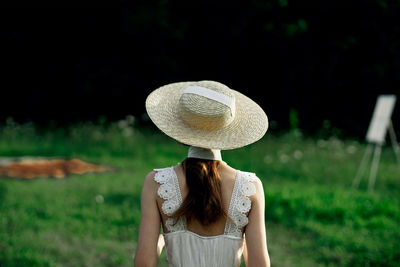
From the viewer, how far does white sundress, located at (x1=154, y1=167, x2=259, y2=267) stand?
2084mm

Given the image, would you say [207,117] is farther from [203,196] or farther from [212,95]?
[203,196]

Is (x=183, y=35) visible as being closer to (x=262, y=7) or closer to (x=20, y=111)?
(x=262, y=7)

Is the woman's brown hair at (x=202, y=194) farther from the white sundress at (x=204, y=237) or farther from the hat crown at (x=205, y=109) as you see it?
the hat crown at (x=205, y=109)

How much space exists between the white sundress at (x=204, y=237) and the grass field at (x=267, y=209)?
254cm

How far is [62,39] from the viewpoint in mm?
17047

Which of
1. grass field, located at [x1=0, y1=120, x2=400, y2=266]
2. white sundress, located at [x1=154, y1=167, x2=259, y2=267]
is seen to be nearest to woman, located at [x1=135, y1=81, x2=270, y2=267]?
white sundress, located at [x1=154, y1=167, x2=259, y2=267]

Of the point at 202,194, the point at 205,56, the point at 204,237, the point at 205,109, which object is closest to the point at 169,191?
the point at 202,194

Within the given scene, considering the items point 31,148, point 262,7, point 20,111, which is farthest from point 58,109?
point 262,7

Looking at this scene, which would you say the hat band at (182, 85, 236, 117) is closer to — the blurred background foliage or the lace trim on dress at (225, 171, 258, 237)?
the lace trim on dress at (225, 171, 258, 237)

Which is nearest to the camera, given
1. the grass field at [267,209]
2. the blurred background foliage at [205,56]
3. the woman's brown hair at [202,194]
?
the woman's brown hair at [202,194]

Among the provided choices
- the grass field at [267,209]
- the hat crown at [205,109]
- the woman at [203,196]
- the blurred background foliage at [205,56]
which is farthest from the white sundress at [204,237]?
the blurred background foliage at [205,56]

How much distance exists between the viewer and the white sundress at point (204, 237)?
208 centimetres

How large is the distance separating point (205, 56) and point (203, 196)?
15.6 metres

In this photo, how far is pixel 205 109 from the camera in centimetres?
204
